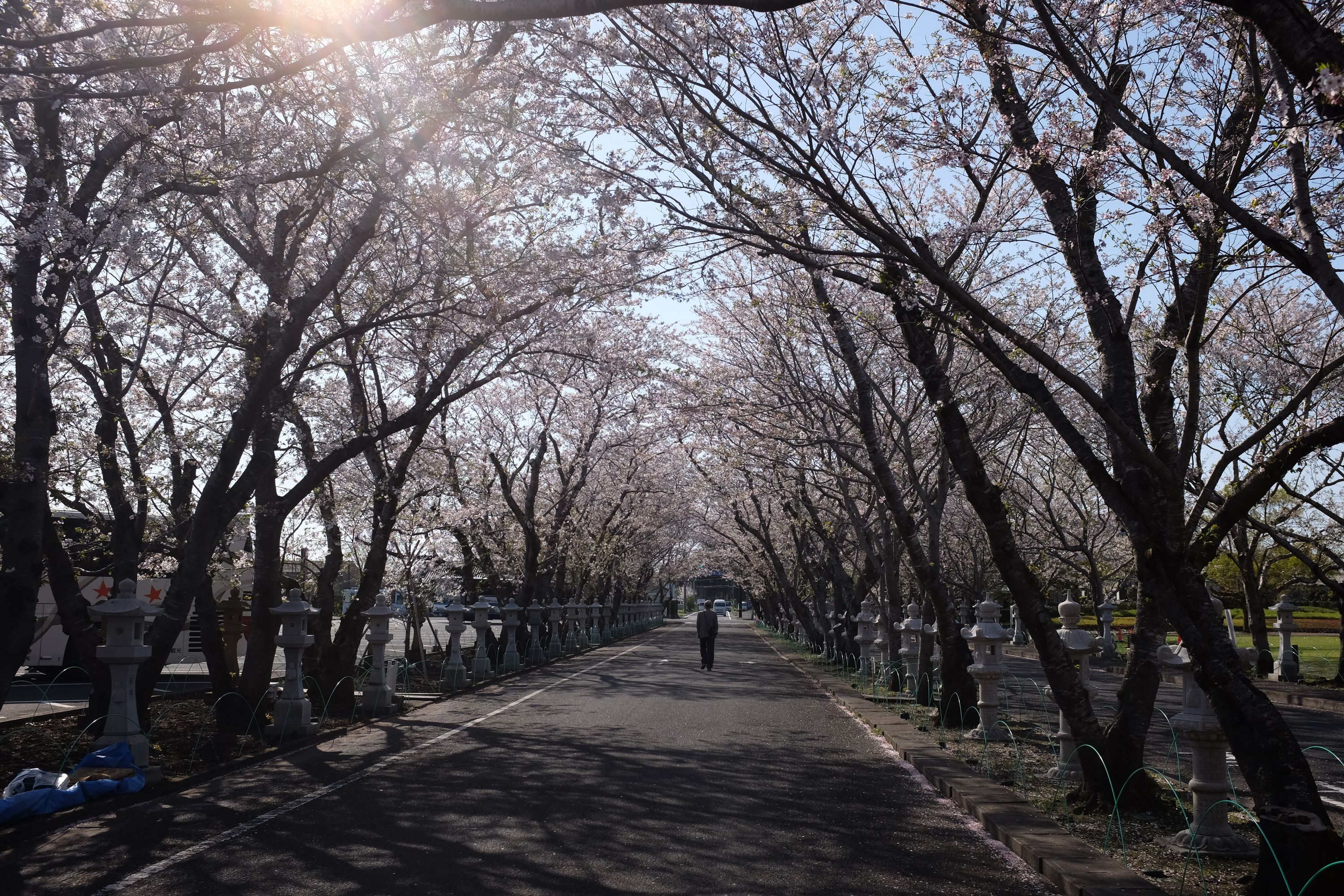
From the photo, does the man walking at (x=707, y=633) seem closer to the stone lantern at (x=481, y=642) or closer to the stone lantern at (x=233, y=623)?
the stone lantern at (x=481, y=642)

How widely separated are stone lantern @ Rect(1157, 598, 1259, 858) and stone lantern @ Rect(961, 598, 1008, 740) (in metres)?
4.53

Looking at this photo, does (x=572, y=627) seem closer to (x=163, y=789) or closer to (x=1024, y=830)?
(x=163, y=789)

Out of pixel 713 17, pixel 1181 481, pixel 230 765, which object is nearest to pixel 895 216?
pixel 713 17

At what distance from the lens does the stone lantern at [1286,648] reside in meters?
22.5

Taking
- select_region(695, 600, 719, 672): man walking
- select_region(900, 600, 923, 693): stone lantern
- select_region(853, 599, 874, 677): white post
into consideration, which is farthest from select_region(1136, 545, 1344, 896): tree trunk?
select_region(695, 600, 719, 672): man walking

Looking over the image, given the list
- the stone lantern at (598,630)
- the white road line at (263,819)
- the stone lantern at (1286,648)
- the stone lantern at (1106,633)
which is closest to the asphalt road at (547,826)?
the white road line at (263,819)

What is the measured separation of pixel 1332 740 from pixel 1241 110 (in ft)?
33.4

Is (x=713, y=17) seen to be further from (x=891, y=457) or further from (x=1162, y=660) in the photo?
(x=891, y=457)

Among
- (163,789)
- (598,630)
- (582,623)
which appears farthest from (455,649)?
(598,630)

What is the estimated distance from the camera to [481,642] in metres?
22.2

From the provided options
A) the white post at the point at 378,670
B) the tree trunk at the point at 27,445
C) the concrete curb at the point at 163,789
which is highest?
the tree trunk at the point at 27,445

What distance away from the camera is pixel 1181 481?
6863 mm

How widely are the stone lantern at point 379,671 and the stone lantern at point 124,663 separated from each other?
5.64 m

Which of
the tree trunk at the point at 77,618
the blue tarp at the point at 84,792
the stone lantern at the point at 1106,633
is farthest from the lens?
the stone lantern at the point at 1106,633
